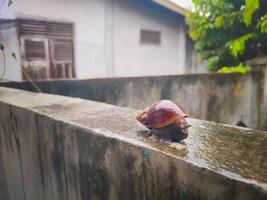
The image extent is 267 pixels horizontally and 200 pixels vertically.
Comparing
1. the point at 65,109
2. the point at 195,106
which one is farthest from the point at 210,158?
the point at 195,106

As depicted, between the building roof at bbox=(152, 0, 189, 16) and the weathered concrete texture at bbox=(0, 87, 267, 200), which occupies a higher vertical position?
the building roof at bbox=(152, 0, 189, 16)

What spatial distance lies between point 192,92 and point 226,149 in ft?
12.7

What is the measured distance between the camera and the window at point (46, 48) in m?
6.47

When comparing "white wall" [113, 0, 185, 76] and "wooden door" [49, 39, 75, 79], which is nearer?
"wooden door" [49, 39, 75, 79]

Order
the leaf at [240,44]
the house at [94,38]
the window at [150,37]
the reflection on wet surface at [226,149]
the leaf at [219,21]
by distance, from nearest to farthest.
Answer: the reflection on wet surface at [226,149] → the leaf at [240,44] → the leaf at [219,21] → the house at [94,38] → the window at [150,37]

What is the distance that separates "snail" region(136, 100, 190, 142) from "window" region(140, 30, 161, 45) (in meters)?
8.05

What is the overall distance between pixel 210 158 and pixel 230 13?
19.4 feet

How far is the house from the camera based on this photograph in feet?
21.0

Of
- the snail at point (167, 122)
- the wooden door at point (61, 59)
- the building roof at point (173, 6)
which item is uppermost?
the building roof at point (173, 6)

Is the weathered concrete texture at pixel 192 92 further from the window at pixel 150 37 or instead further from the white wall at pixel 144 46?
the window at pixel 150 37

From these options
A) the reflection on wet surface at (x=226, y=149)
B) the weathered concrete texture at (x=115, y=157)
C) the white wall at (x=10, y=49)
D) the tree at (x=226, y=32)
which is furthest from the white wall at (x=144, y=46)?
the reflection on wet surface at (x=226, y=149)

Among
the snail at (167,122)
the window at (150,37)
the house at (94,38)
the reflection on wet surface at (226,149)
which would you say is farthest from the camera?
the window at (150,37)

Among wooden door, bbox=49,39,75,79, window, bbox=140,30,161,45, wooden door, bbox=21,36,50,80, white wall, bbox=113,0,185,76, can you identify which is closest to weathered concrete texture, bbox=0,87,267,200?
wooden door, bbox=21,36,50,80

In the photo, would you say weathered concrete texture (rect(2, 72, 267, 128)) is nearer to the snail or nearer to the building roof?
the snail
